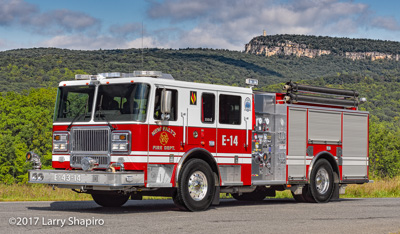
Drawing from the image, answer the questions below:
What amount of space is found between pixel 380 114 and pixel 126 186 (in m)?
104

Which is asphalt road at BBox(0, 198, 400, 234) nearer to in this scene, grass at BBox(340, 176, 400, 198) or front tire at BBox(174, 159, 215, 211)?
front tire at BBox(174, 159, 215, 211)

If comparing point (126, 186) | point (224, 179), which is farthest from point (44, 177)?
point (224, 179)

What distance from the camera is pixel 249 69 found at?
116m

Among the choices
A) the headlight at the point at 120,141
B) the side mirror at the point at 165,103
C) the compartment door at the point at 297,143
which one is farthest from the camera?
the compartment door at the point at 297,143

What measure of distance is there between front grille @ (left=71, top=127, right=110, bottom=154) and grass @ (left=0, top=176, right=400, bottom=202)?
12.0 ft

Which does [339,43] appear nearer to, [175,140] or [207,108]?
[207,108]

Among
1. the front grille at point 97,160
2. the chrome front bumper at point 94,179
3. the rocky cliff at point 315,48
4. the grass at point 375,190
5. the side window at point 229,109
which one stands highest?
the rocky cliff at point 315,48

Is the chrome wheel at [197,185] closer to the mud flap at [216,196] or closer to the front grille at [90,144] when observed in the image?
the mud flap at [216,196]

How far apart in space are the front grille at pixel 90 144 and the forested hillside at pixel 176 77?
69.0 m

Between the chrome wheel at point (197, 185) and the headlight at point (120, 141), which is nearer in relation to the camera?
the headlight at point (120, 141)

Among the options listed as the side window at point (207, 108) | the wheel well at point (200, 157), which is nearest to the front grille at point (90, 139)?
the wheel well at point (200, 157)

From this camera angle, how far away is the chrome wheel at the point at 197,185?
44.9 ft

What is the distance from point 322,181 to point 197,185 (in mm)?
4998

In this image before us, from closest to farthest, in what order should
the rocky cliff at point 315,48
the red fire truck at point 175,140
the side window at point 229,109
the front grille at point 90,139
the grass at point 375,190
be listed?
the red fire truck at point 175,140 → the front grille at point 90,139 → the side window at point 229,109 → the grass at point 375,190 → the rocky cliff at point 315,48
